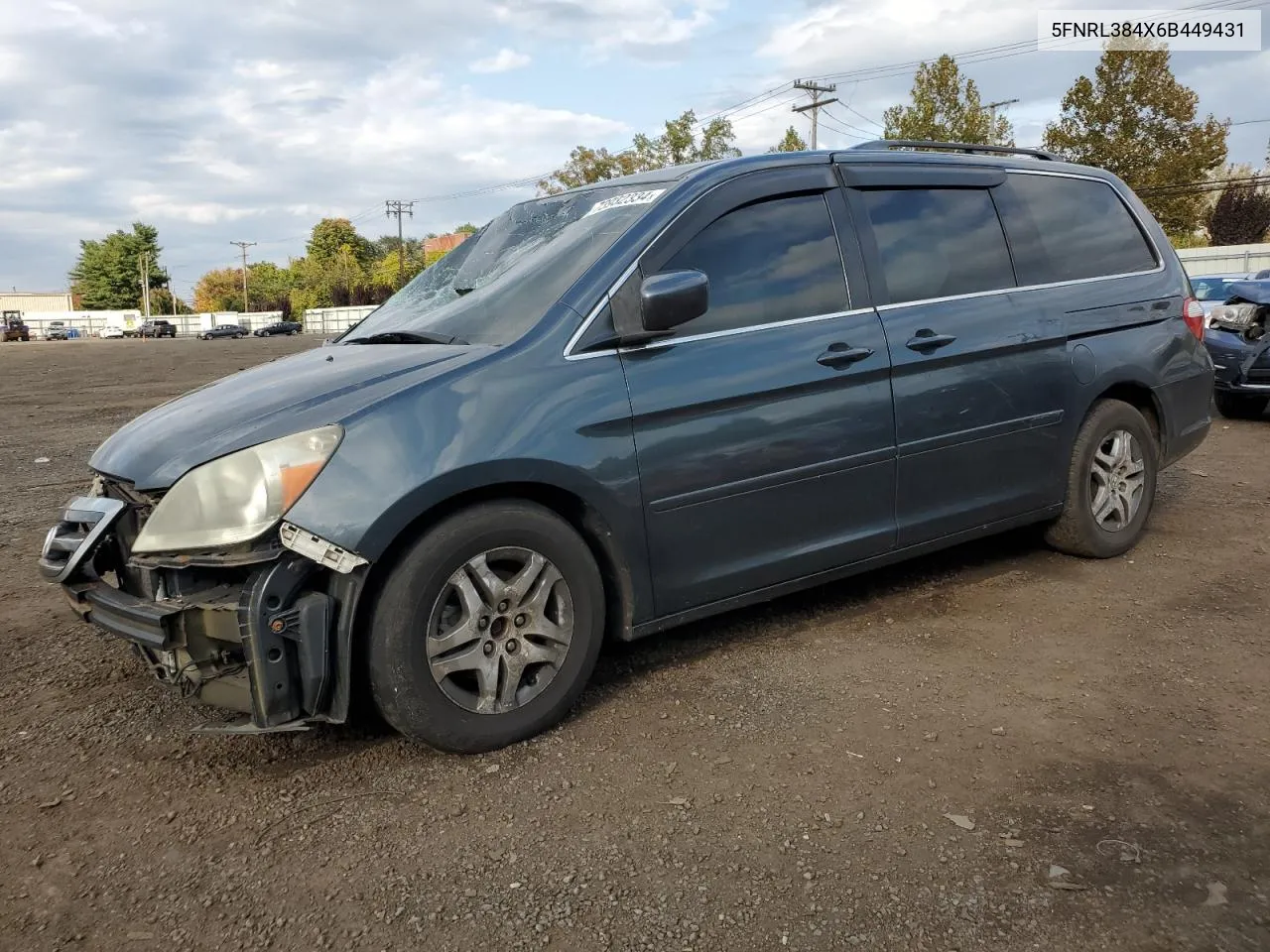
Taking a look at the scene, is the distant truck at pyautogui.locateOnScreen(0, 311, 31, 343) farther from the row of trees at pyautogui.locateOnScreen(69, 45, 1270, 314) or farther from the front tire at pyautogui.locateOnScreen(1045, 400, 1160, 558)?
the front tire at pyautogui.locateOnScreen(1045, 400, 1160, 558)

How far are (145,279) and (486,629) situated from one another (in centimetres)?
11592

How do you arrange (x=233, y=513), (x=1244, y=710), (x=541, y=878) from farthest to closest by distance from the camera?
(x=1244, y=710), (x=233, y=513), (x=541, y=878)

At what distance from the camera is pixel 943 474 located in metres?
4.07

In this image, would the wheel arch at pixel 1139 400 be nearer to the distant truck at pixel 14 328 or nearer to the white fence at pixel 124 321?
the distant truck at pixel 14 328

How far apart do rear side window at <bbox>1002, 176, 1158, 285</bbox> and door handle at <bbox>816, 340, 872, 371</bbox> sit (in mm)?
1156

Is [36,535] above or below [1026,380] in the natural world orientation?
below

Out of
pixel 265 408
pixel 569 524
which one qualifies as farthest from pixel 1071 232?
pixel 265 408

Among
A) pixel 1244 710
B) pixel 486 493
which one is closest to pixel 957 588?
pixel 1244 710

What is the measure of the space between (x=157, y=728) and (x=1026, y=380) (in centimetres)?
367

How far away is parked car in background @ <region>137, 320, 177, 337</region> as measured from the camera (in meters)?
82.8

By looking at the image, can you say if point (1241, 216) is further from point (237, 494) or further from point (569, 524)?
point (237, 494)

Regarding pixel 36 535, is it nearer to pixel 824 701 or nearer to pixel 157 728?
pixel 157 728

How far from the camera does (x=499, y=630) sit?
305 cm

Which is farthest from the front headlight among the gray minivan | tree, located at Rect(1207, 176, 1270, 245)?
tree, located at Rect(1207, 176, 1270, 245)
